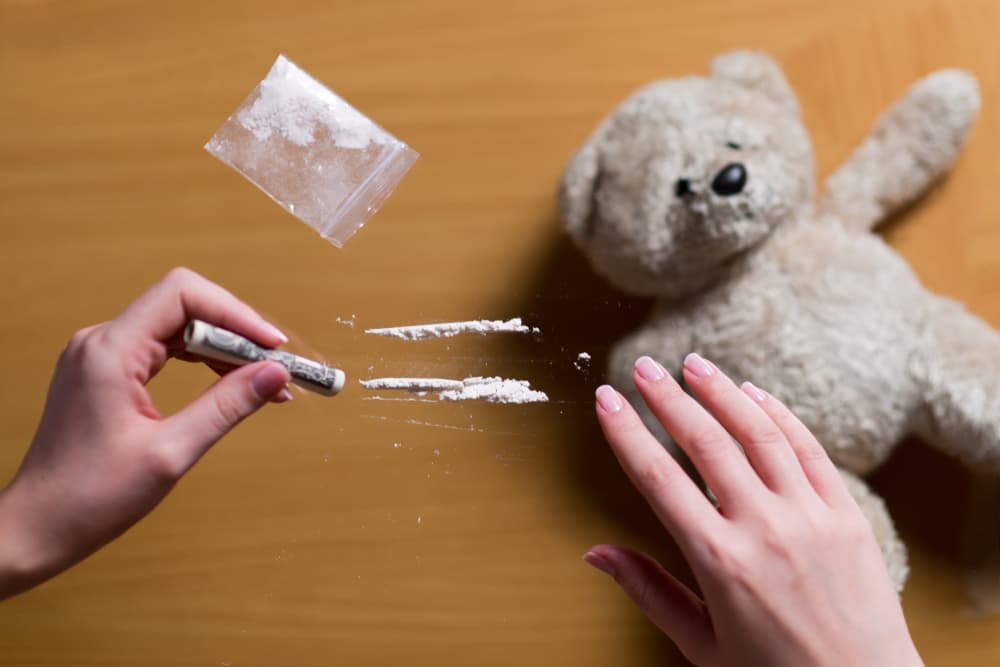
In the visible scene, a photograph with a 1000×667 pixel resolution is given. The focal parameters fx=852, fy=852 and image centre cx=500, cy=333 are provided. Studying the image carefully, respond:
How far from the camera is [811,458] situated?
0.53 metres

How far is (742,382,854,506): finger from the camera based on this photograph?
52 centimetres

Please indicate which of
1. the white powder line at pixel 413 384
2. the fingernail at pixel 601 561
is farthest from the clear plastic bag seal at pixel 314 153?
the fingernail at pixel 601 561

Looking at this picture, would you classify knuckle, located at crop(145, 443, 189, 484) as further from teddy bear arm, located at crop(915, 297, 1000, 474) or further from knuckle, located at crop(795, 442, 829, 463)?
teddy bear arm, located at crop(915, 297, 1000, 474)

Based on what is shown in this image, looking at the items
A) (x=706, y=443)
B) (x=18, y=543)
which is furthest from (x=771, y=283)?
(x=18, y=543)

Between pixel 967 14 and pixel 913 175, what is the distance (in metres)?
0.17

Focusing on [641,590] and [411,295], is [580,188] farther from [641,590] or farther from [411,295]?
[641,590]

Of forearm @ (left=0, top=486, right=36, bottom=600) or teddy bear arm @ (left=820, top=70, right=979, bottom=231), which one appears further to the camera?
teddy bear arm @ (left=820, top=70, right=979, bottom=231)

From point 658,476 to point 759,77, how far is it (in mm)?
373

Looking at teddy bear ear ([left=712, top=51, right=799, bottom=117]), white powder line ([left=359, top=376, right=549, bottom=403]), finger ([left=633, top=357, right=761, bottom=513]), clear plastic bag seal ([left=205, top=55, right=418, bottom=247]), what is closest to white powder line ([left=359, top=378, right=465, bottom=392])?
white powder line ([left=359, top=376, right=549, bottom=403])

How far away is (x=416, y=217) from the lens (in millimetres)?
755

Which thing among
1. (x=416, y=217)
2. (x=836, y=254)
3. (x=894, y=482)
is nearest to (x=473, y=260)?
(x=416, y=217)

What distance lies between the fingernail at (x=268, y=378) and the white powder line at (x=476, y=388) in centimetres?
22

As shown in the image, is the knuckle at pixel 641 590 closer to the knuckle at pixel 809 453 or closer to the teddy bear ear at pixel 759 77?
the knuckle at pixel 809 453

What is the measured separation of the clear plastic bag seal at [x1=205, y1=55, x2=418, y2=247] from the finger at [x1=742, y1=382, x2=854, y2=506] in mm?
386
